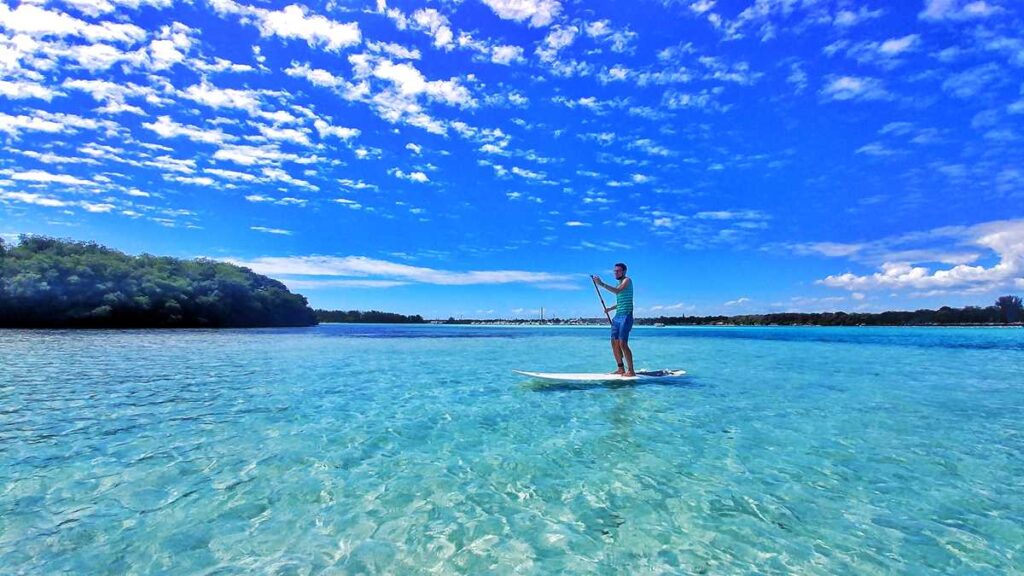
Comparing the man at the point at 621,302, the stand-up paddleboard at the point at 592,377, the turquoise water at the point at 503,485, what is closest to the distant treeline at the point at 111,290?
the turquoise water at the point at 503,485

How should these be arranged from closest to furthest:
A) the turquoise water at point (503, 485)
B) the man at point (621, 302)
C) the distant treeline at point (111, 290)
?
the turquoise water at point (503, 485), the man at point (621, 302), the distant treeline at point (111, 290)

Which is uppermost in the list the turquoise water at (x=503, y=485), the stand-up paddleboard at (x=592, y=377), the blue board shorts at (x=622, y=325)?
the blue board shorts at (x=622, y=325)

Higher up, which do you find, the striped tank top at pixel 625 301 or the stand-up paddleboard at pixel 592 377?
the striped tank top at pixel 625 301

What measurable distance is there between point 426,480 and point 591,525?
230 cm

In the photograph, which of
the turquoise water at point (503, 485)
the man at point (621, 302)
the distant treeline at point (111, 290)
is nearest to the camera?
the turquoise water at point (503, 485)

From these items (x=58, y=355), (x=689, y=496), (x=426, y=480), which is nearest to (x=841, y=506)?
(x=689, y=496)

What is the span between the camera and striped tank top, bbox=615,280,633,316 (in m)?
14.2

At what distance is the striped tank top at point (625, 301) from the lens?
14.2 metres

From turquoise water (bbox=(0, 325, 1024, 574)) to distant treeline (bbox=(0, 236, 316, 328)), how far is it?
7805cm

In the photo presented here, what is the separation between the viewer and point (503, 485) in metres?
5.72

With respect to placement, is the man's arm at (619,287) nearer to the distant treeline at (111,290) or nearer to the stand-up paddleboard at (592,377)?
the stand-up paddleboard at (592,377)

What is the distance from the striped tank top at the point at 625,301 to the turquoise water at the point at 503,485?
3272mm

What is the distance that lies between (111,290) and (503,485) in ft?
311

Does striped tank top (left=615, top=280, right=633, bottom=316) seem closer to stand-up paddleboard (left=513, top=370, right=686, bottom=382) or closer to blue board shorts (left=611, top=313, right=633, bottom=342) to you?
blue board shorts (left=611, top=313, right=633, bottom=342)
